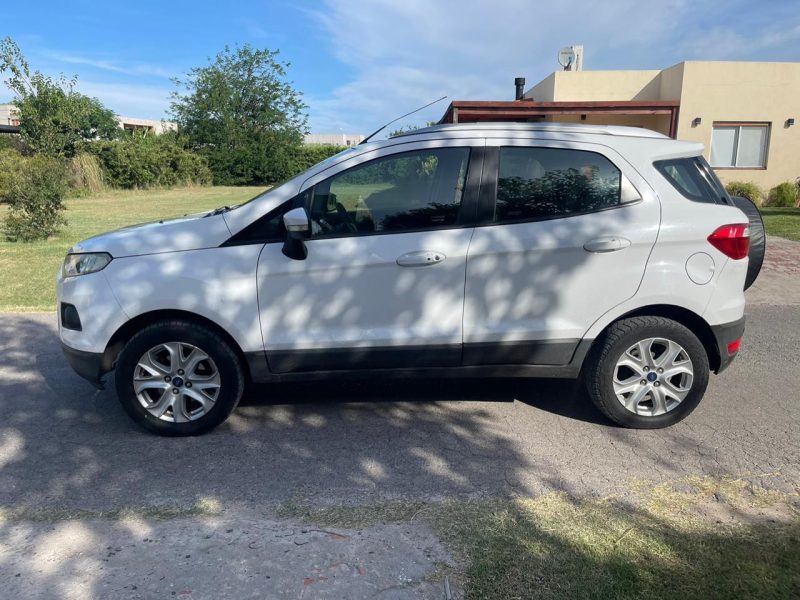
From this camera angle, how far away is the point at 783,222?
619 inches

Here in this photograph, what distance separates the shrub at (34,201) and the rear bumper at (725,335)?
40.0 ft

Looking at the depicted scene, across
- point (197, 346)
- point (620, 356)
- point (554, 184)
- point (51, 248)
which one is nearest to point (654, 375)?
point (620, 356)

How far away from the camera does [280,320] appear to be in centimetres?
395

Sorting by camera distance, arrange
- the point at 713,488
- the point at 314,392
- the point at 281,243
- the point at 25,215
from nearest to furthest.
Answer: the point at 713,488
the point at 281,243
the point at 314,392
the point at 25,215

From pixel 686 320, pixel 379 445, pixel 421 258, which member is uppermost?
pixel 421 258

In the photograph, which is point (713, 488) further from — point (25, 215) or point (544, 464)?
point (25, 215)

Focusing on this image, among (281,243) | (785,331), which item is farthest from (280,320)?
(785,331)

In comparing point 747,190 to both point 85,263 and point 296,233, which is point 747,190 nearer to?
point 296,233

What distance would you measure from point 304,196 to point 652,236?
7.16 ft

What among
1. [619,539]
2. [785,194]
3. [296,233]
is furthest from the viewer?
[785,194]

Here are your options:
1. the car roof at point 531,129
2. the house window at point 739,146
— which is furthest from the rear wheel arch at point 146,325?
the house window at point 739,146

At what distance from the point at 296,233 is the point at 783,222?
15.7 metres

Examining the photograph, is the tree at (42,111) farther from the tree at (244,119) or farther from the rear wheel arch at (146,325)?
the rear wheel arch at (146,325)

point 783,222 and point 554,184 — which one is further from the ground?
point 554,184
